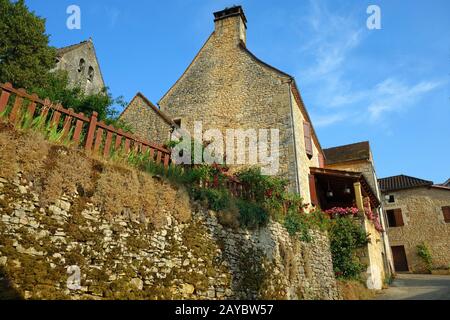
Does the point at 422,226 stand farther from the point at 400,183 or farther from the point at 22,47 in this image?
the point at 22,47

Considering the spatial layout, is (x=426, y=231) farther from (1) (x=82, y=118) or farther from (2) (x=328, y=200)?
(1) (x=82, y=118)

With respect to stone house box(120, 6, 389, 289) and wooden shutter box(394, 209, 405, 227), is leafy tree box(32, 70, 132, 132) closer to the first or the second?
stone house box(120, 6, 389, 289)

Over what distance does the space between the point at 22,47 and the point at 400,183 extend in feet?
76.3

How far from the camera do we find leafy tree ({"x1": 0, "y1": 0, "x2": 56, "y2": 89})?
10453 millimetres

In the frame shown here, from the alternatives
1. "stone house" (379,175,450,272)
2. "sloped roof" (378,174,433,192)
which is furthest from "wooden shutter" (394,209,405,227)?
"sloped roof" (378,174,433,192)

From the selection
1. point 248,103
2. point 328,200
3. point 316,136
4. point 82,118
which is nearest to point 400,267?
point 328,200

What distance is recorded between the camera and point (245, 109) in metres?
13.4

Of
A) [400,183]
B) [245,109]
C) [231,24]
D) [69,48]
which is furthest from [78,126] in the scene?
[400,183]

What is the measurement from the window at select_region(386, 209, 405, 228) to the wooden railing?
774 inches

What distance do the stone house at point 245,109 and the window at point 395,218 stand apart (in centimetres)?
688

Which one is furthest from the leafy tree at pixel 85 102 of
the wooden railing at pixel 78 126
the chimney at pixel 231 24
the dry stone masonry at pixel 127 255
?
the chimney at pixel 231 24

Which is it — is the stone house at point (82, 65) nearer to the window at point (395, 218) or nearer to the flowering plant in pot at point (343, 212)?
the flowering plant in pot at point (343, 212)

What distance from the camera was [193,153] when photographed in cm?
1126
